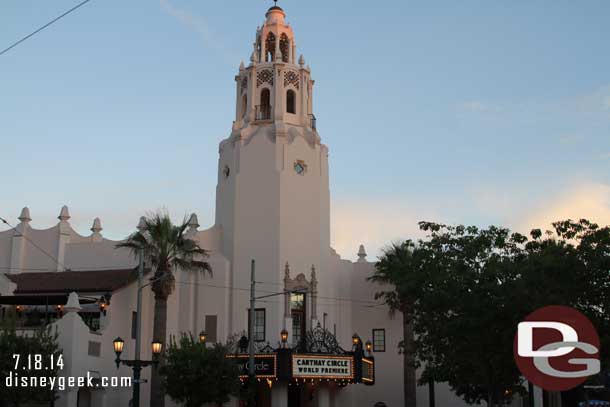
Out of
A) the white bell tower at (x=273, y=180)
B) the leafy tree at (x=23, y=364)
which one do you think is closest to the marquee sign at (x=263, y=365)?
the white bell tower at (x=273, y=180)

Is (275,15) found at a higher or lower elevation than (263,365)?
higher

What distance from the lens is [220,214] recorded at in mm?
49094

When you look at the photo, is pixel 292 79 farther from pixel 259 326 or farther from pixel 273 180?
pixel 259 326

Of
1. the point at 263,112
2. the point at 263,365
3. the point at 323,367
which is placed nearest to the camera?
the point at 263,365

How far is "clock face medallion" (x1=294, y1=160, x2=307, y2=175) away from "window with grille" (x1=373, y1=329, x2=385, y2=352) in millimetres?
11104

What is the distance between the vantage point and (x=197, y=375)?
3522cm

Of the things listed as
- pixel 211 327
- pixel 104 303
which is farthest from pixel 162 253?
pixel 211 327

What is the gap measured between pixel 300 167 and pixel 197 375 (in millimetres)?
17455

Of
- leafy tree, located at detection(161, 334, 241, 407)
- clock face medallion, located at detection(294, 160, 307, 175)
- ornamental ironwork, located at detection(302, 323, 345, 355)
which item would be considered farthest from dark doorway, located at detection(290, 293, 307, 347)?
leafy tree, located at detection(161, 334, 241, 407)

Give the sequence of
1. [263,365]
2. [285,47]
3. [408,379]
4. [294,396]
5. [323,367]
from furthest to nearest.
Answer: [285,47]
[408,379]
[294,396]
[323,367]
[263,365]

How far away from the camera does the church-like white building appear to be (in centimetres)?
4531

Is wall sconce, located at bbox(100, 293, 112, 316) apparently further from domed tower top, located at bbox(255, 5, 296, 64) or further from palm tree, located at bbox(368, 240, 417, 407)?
domed tower top, located at bbox(255, 5, 296, 64)

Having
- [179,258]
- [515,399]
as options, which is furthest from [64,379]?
[515,399]

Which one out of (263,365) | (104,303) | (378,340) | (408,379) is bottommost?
(408,379)
